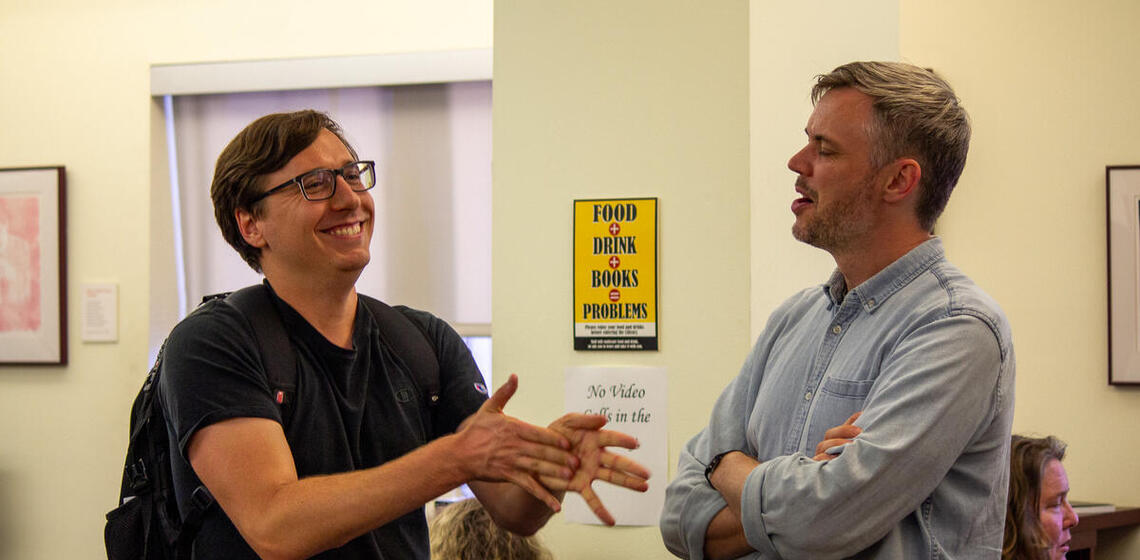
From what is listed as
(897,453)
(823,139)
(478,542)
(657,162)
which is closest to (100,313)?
(478,542)

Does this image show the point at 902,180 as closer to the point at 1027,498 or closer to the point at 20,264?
the point at 1027,498

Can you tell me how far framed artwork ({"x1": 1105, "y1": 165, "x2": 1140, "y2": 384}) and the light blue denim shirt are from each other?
2321 millimetres

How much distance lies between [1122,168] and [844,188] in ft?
7.88

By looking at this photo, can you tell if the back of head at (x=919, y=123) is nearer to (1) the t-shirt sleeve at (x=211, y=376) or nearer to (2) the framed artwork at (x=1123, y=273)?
(1) the t-shirt sleeve at (x=211, y=376)

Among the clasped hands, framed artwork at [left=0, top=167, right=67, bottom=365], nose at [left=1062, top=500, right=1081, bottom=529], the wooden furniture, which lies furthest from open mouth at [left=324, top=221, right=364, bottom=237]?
framed artwork at [left=0, top=167, right=67, bottom=365]

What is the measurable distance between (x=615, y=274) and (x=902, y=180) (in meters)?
0.98

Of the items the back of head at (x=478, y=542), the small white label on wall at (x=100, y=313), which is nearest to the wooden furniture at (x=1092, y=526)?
the back of head at (x=478, y=542)

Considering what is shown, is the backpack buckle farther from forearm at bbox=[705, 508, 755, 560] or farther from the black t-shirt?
forearm at bbox=[705, 508, 755, 560]

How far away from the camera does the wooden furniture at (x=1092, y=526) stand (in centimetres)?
311

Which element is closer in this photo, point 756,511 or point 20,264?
point 756,511

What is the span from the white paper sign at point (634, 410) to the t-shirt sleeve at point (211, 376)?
1.08 metres

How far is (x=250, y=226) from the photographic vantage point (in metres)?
1.62

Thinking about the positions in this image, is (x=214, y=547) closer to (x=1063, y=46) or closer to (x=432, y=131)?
(x=432, y=131)

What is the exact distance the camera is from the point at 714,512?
154 cm
